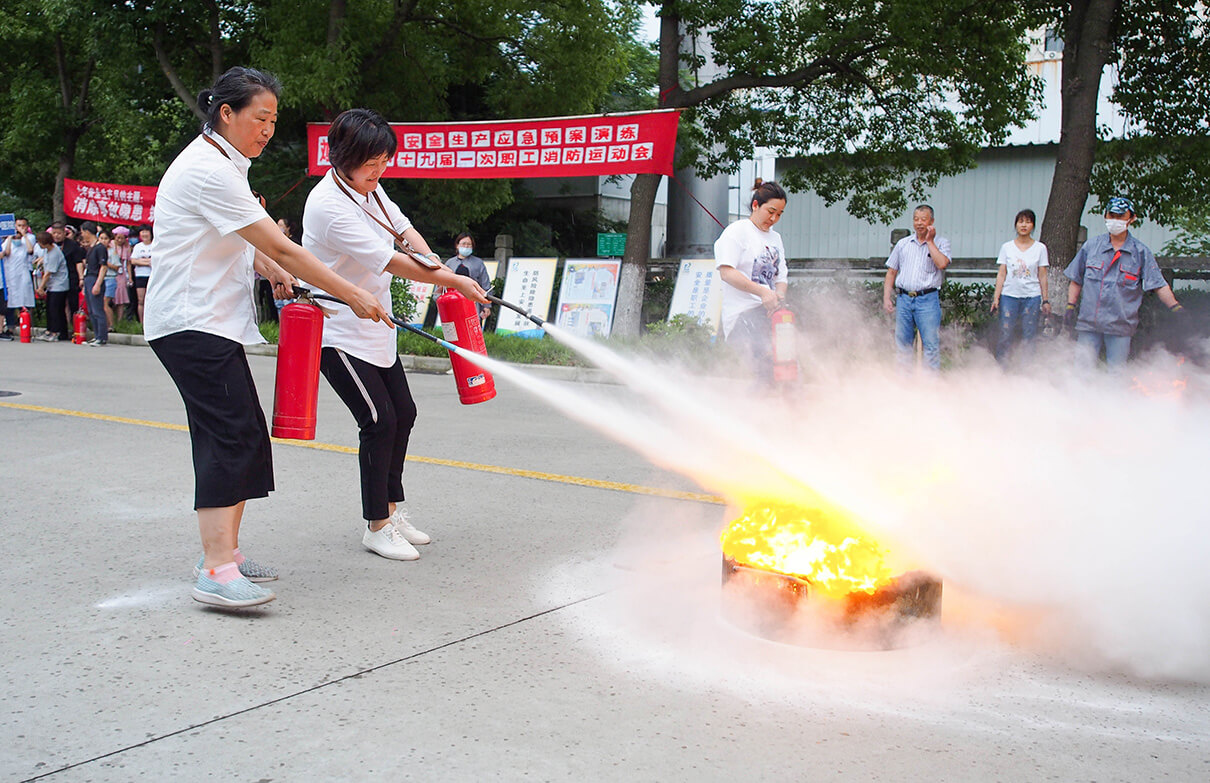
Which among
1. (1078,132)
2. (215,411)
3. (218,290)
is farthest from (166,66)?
(215,411)

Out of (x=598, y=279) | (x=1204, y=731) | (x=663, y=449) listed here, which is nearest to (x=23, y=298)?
(x=598, y=279)

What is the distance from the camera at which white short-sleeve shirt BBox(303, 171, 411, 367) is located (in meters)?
4.20

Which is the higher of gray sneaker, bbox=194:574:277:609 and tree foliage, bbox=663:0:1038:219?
tree foliage, bbox=663:0:1038:219

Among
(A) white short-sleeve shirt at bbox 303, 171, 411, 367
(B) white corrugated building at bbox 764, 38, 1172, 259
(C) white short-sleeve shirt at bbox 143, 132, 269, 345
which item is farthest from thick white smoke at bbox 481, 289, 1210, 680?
(B) white corrugated building at bbox 764, 38, 1172, 259

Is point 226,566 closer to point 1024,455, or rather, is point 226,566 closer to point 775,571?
point 775,571

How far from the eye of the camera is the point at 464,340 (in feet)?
15.5

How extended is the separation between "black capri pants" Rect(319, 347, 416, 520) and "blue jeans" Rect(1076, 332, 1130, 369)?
20.3 feet

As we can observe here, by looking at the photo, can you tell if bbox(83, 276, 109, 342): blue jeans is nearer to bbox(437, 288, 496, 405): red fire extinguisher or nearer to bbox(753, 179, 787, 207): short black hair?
bbox(753, 179, 787, 207): short black hair

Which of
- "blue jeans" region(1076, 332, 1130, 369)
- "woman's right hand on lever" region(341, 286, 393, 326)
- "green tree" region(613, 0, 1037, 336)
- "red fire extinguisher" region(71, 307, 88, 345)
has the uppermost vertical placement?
"green tree" region(613, 0, 1037, 336)

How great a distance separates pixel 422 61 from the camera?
1916 cm

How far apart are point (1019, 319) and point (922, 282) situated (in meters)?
1.33

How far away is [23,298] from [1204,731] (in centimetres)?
1810

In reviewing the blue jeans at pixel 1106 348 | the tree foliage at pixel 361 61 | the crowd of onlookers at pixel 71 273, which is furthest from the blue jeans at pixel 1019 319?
the crowd of onlookers at pixel 71 273

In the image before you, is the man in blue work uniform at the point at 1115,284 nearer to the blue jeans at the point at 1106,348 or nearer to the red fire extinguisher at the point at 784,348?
the blue jeans at the point at 1106,348
